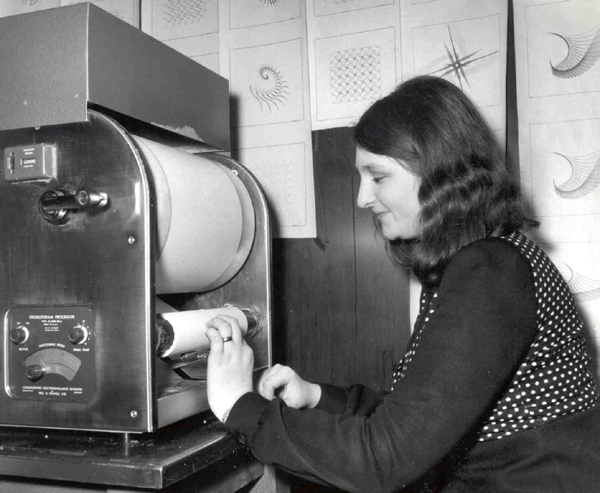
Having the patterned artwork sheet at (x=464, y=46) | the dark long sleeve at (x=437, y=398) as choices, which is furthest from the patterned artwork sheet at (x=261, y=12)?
the dark long sleeve at (x=437, y=398)

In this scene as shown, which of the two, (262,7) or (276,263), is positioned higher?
(262,7)

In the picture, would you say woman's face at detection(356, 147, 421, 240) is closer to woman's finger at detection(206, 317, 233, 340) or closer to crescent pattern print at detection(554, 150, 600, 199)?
woman's finger at detection(206, 317, 233, 340)

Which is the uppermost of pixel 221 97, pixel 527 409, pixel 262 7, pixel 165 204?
pixel 262 7

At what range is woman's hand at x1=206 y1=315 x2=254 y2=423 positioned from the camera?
3.75 ft

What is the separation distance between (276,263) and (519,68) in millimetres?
771

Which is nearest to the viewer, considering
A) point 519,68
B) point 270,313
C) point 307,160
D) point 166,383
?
point 166,383

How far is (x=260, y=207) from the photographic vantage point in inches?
58.4

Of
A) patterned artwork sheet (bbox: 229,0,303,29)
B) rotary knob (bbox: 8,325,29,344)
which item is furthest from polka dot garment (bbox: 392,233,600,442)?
patterned artwork sheet (bbox: 229,0,303,29)

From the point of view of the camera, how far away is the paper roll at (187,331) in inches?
45.2

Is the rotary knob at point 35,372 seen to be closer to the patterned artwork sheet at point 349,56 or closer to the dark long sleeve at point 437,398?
the dark long sleeve at point 437,398

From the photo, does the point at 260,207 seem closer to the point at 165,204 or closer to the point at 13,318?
the point at 165,204

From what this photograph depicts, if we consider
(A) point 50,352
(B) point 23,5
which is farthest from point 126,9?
(A) point 50,352

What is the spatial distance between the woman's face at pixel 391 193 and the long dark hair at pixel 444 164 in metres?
0.02

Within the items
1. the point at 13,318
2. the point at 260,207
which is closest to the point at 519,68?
the point at 260,207
